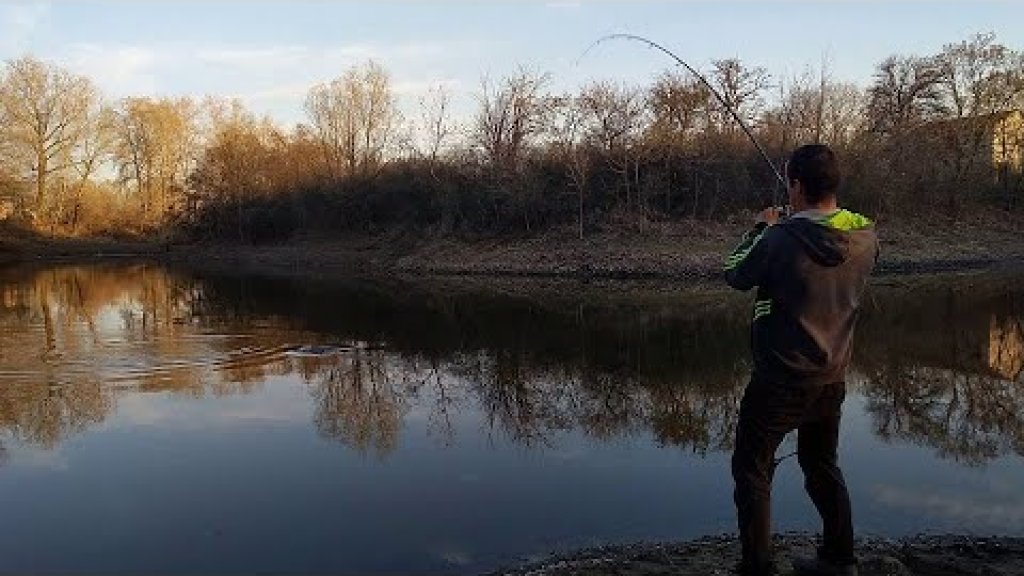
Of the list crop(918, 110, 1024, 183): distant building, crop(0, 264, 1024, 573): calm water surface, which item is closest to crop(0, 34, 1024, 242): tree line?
crop(918, 110, 1024, 183): distant building

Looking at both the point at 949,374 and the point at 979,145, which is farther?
the point at 979,145

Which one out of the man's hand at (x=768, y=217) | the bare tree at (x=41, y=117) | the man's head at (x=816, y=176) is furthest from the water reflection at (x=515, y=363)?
the bare tree at (x=41, y=117)

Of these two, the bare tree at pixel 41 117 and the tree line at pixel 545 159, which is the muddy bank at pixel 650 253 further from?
the bare tree at pixel 41 117

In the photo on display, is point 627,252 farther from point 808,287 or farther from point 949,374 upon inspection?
point 808,287

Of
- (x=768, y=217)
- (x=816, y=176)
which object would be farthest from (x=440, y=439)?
(x=816, y=176)

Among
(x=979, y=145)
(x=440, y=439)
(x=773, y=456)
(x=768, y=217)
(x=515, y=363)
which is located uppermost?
(x=979, y=145)

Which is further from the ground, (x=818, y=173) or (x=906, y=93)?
(x=906, y=93)

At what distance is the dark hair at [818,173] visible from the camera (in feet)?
14.1

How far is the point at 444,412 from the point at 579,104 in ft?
103

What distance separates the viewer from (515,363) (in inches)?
596

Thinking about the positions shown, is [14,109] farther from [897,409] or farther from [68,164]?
[897,409]

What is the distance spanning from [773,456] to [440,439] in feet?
19.8

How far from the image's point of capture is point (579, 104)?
134 feet

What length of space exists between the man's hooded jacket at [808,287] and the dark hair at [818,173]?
0.12 m
